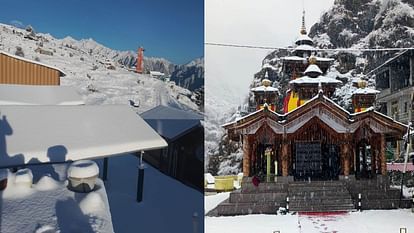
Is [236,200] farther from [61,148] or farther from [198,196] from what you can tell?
[61,148]

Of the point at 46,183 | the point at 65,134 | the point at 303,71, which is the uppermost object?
the point at 303,71

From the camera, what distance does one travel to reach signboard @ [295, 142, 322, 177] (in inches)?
120

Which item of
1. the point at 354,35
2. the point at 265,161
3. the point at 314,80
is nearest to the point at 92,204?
the point at 265,161

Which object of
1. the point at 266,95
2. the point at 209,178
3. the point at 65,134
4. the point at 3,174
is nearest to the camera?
the point at 3,174

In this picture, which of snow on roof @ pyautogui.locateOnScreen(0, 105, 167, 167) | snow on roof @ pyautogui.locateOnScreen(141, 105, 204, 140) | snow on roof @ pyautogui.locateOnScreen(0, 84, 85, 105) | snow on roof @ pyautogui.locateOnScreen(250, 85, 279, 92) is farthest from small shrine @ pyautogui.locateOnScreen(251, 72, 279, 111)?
snow on roof @ pyautogui.locateOnScreen(0, 84, 85, 105)

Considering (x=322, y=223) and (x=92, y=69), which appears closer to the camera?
(x=92, y=69)

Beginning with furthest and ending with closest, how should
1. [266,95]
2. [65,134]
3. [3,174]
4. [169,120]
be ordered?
[266,95] → [169,120] → [65,134] → [3,174]

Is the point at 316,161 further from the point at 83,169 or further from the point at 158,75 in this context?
the point at 83,169

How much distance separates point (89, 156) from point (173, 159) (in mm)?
503

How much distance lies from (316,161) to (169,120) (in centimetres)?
122

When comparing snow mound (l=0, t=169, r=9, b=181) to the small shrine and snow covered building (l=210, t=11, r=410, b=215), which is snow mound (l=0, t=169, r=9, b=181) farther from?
the small shrine

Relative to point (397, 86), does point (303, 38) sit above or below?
above

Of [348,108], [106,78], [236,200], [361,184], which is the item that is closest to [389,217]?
[361,184]

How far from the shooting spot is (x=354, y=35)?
3.04m
